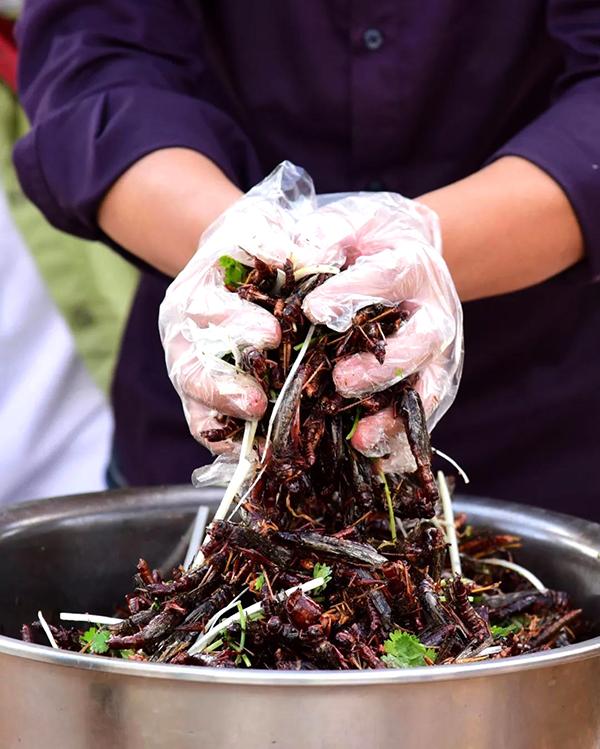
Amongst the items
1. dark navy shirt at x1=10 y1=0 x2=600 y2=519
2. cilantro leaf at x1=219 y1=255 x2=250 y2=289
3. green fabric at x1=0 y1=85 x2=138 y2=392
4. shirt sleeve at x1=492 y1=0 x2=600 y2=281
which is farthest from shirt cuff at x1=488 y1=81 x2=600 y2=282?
green fabric at x1=0 y1=85 x2=138 y2=392

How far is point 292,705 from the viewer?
2.89ft

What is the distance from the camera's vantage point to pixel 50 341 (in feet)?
9.32

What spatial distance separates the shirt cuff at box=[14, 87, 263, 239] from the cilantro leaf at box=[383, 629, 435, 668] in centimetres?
78

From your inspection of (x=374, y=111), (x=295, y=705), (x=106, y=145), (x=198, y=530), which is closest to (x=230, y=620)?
(x=295, y=705)

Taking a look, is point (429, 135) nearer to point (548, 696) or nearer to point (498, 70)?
point (498, 70)

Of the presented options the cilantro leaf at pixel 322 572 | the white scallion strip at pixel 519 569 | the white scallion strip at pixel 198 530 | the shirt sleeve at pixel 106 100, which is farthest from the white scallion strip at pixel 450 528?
the shirt sleeve at pixel 106 100

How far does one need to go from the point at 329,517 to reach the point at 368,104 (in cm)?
78

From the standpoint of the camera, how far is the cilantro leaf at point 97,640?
1.16 metres

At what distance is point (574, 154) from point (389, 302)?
472 mm

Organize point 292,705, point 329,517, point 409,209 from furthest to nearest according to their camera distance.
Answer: point 409,209
point 329,517
point 292,705

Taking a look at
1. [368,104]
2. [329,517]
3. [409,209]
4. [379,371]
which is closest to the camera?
[379,371]

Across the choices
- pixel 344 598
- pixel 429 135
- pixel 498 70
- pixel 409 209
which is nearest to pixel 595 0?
pixel 498 70

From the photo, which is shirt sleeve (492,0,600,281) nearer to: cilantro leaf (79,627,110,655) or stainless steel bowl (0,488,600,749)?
stainless steel bowl (0,488,600,749)

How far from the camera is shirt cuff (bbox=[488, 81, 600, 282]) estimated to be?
4.90ft
